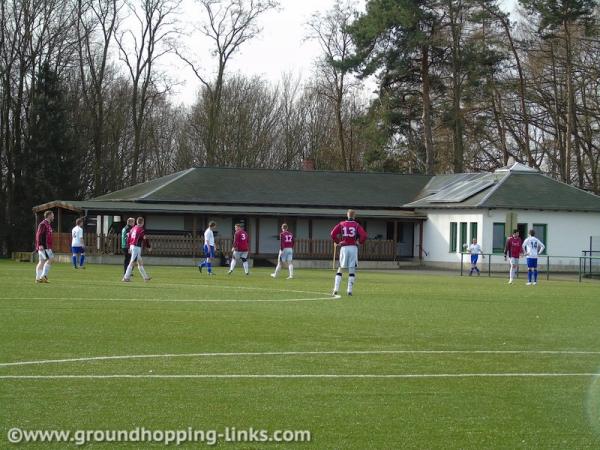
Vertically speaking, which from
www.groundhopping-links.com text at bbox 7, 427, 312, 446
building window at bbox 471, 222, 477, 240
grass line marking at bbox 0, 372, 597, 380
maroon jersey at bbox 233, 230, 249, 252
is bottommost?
www.groundhopping-links.com text at bbox 7, 427, 312, 446

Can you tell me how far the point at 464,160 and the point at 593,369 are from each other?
193 ft

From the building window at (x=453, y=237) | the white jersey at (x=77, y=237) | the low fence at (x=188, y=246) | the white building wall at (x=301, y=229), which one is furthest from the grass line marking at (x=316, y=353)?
the white building wall at (x=301, y=229)

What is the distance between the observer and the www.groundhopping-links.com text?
26.2 feet

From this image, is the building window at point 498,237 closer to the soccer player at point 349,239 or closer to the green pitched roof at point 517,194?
the green pitched roof at point 517,194

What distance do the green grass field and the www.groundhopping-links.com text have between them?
116 millimetres

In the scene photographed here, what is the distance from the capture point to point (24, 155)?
210ft

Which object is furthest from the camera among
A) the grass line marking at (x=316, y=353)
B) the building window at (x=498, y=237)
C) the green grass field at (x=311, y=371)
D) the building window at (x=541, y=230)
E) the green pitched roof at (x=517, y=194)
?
the building window at (x=541, y=230)

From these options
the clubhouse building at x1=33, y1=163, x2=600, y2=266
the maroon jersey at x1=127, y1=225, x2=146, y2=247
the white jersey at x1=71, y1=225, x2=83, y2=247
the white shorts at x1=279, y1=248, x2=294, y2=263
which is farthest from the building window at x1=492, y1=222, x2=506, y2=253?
the maroon jersey at x1=127, y1=225, x2=146, y2=247

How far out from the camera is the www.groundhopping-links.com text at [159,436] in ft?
26.2

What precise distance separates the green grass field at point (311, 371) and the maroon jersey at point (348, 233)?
3246mm

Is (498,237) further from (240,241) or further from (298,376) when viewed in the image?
(298,376)

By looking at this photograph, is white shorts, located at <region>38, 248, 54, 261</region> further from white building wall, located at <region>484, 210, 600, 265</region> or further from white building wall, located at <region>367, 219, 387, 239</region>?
white building wall, located at <region>367, 219, 387, 239</region>

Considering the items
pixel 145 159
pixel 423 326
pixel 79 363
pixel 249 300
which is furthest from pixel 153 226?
pixel 79 363

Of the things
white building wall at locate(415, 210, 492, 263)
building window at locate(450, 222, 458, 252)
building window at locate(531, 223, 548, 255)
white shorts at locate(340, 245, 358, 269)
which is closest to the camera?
white shorts at locate(340, 245, 358, 269)
